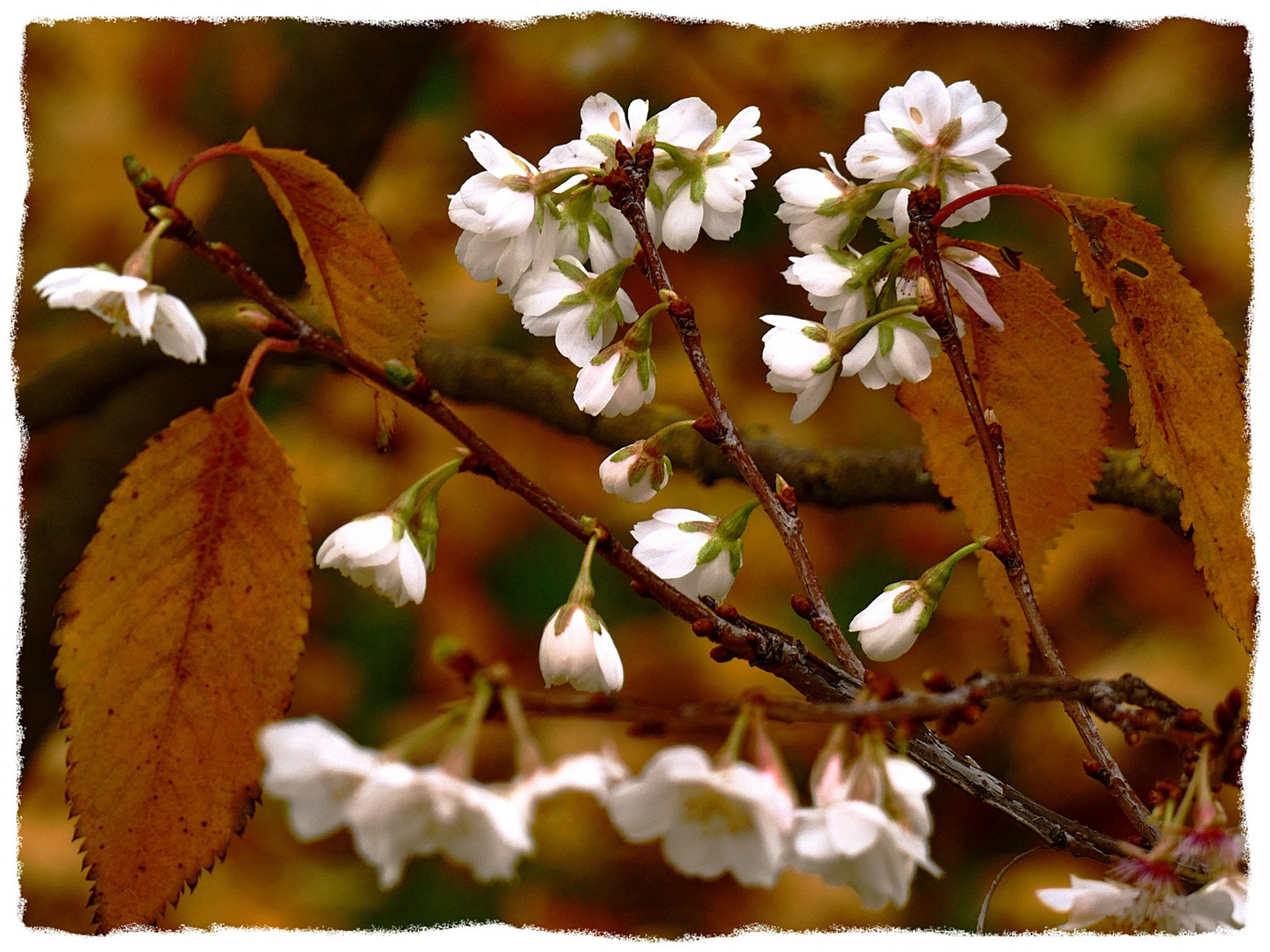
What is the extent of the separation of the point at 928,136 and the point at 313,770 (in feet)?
0.67

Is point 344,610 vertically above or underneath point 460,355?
underneath

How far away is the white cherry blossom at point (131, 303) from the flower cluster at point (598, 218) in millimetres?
72

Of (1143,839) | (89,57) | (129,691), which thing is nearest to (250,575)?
(129,691)

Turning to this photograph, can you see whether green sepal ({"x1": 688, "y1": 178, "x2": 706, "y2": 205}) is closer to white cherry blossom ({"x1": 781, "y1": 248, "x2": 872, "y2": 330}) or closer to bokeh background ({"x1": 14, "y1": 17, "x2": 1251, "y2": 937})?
white cherry blossom ({"x1": 781, "y1": 248, "x2": 872, "y2": 330})

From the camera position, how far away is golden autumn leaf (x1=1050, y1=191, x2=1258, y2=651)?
0.77ft

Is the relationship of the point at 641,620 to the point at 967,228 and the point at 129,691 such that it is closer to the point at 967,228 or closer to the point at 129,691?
the point at 967,228

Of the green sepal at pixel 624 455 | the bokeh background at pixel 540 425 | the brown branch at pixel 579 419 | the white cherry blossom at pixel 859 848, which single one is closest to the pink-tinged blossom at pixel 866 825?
the white cherry blossom at pixel 859 848

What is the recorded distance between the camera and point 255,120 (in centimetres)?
59

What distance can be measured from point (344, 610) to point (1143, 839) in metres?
0.56

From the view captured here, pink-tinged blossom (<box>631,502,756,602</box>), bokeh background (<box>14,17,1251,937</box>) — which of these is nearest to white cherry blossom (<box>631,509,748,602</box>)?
pink-tinged blossom (<box>631,502,756,602</box>)

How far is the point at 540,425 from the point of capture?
0.58 metres

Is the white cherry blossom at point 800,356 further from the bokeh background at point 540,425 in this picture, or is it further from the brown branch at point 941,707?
the bokeh background at point 540,425

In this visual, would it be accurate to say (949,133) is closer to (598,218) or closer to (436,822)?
(598,218)

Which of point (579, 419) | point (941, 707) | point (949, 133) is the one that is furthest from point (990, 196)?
point (579, 419)
